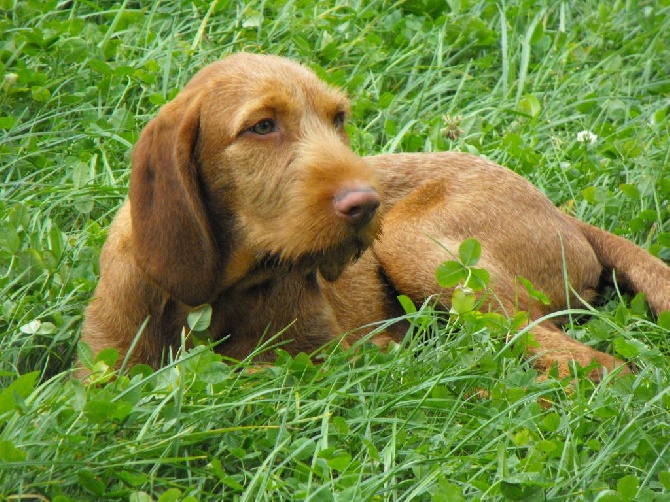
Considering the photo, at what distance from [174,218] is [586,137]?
10.2 feet

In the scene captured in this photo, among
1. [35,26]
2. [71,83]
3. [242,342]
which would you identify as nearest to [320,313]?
[242,342]

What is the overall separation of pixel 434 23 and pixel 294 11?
2.99ft

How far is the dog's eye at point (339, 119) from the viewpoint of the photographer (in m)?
4.70

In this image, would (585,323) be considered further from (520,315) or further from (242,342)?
(242,342)

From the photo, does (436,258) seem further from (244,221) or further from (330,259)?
(244,221)

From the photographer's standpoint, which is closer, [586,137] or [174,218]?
[174,218]

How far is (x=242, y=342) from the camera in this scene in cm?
464

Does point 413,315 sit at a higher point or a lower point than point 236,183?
lower

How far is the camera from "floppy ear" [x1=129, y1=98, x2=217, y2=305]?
4387 millimetres

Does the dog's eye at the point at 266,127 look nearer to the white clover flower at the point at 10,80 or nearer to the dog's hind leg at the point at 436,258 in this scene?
the dog's hind leg at the point at 436,258

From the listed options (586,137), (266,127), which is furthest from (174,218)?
(586,137)

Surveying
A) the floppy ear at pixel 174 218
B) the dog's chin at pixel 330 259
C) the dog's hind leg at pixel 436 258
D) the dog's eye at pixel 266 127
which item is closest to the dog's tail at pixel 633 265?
the dog's hind leg at pixel 436 258

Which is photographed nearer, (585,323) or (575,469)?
(575,469)

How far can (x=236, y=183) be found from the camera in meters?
4.44
